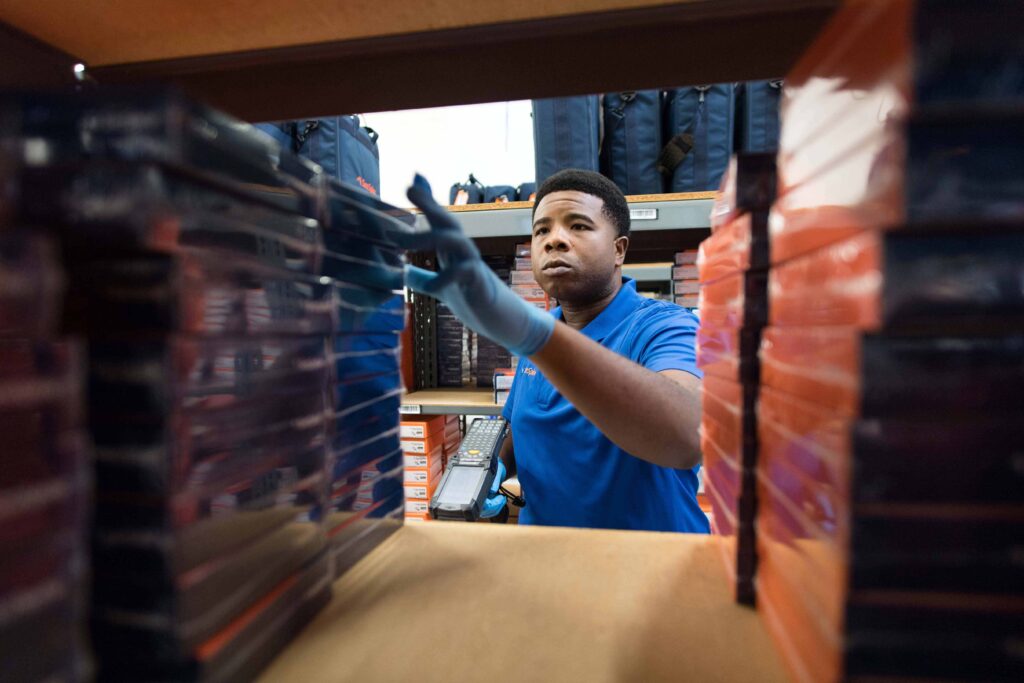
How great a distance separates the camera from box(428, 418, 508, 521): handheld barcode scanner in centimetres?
129

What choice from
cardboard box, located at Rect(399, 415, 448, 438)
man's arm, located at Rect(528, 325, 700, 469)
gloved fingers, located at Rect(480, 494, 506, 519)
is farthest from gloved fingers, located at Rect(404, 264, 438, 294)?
cardboard box, located at Rect(399, 415, 448, 438)

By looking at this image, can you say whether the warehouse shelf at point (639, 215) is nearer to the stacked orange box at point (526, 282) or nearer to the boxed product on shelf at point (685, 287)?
the stacked orange box at point (526, 282)

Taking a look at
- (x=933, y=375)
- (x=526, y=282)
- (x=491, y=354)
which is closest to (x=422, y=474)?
(x=491, y=354)

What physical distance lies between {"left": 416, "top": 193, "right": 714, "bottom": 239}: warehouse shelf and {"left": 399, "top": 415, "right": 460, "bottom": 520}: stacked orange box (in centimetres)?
72

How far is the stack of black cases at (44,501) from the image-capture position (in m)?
0.23

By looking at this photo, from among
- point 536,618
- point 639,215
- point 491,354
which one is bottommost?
point 536,618

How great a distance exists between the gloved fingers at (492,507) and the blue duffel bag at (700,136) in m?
1.20

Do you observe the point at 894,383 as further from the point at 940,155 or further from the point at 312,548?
the point at 312,548

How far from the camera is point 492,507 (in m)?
1.53

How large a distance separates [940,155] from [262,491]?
1.46ft

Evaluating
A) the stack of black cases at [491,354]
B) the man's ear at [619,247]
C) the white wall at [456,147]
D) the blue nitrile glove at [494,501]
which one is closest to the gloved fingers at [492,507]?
the blue nitrile glove at [494,501]

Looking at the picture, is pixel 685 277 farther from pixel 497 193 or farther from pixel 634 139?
pixel 497 193

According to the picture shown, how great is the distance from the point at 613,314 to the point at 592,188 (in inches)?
14.2

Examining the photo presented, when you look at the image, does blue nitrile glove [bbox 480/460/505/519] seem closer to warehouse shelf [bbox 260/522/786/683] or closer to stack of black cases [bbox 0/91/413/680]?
warehouse shelf [bbox 260/522/786/683]
